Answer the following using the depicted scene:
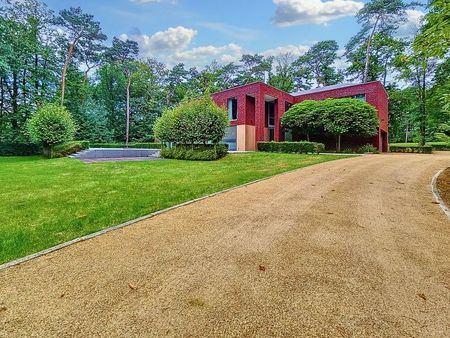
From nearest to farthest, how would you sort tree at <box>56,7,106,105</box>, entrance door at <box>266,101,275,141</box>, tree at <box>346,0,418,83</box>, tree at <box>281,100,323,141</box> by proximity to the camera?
1. tree at <box>281,100,323,141</box>
2. entrance door at <box>266,101,275,141</box>
3. tree at <box>56,7,106,105</box>
4. tree at <box>346,0,418,83</box>

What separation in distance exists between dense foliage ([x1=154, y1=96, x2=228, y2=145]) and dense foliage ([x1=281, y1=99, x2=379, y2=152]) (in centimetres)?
972

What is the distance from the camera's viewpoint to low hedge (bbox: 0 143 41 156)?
22.1 metres

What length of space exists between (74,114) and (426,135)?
42.0m

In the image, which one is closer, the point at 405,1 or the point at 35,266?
the point at 35,266

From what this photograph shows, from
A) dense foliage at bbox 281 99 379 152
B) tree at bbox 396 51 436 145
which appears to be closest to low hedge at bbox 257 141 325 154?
dense foliage at bbox 281 99 379 152

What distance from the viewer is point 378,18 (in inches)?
1161

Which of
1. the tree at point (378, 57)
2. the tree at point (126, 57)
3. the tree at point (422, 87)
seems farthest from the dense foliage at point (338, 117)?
the tree at point (126, 57)

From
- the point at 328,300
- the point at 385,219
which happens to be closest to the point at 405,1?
the point at 385,219

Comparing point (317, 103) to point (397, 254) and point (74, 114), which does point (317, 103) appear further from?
point (74, 114)

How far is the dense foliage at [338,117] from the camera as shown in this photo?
20016mm

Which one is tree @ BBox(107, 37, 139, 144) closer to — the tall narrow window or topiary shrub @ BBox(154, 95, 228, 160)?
the tall narrow window

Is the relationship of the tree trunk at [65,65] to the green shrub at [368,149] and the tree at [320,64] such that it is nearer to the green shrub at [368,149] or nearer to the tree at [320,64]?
the green shrub at [368,149]

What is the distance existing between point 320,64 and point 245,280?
42856 mm

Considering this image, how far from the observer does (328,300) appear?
203 cm
